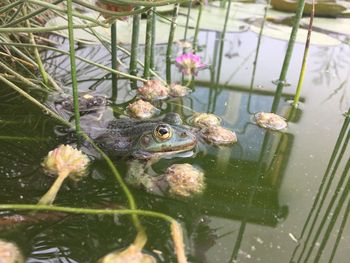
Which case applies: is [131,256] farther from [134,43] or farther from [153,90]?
[134,43]

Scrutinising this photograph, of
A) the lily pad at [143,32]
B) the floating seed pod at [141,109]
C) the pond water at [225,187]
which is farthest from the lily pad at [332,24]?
the floating seed pod at [141,109]

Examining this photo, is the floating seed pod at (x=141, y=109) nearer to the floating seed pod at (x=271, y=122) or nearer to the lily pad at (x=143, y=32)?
the floating seed pod at (x=271, y=122)

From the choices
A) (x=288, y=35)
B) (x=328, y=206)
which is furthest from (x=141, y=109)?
(x=288, y=35)

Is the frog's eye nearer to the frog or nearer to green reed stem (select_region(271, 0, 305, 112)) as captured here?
the frog

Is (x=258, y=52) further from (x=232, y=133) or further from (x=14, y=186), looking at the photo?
(x=14, y=186)

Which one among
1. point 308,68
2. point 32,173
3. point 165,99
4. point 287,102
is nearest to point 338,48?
point 308,68
